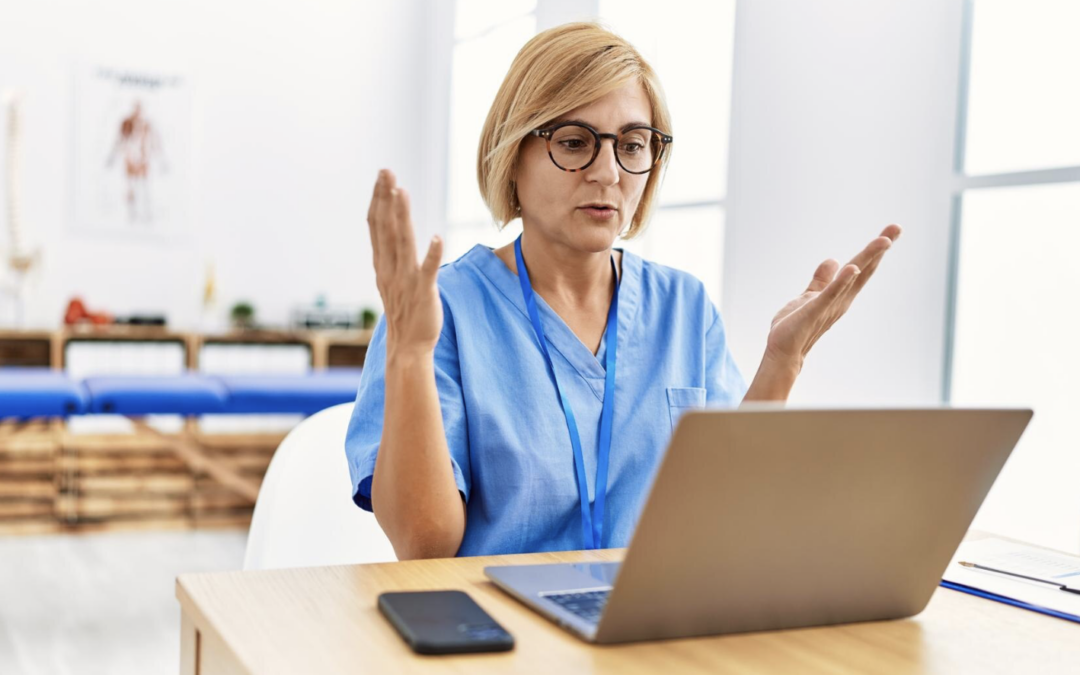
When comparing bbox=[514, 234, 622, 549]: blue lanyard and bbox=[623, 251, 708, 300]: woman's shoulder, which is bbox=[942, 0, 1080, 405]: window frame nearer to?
bbox=[623, 251, 708, 300]: woman's shoulder

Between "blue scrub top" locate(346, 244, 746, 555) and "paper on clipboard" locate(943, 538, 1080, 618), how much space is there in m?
0.38

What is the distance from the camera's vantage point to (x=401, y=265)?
90cm

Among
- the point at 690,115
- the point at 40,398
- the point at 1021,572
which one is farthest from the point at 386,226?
the point at 40,398

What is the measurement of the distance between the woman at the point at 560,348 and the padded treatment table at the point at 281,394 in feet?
6.75

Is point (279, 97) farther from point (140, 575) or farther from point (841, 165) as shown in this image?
point (841, 165)

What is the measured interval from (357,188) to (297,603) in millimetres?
4248

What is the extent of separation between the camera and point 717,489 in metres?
0.63

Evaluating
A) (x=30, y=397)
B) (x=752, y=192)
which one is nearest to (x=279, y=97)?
(x=30, y=397)

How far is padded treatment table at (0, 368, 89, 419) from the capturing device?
9.54ft

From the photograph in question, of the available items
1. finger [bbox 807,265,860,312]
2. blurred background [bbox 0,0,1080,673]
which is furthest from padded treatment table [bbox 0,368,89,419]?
finger [bbox 807,265,860,312]

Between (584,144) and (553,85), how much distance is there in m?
0.09

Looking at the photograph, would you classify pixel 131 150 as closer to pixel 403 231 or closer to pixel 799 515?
pixel 403 231

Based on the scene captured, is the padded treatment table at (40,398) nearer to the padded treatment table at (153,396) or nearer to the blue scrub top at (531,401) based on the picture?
the padded treatment table at (153,396)

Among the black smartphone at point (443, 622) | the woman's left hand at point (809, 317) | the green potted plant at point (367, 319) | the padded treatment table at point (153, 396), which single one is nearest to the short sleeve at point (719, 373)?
the woman's left hand at point (809, 317)
